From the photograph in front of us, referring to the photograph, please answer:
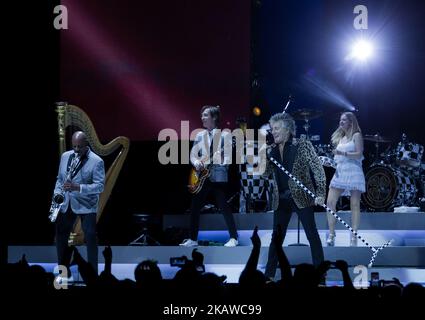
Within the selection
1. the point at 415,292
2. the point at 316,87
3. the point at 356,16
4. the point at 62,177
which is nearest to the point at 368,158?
the point at 316,87

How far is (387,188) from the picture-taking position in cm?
1216

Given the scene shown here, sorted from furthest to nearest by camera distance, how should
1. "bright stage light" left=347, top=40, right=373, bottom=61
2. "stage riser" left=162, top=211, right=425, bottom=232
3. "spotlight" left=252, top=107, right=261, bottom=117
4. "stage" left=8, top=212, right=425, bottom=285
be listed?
1. "bright stage light" left=347, top=40, right=373, bottom=61
2. "spotlight" left=252, top=107, right=261, bottom=117
3. "stage riser" left=162, top=211, right=425, bottom=232
4. "stage" left=8, top=212, right=425, bottom=285

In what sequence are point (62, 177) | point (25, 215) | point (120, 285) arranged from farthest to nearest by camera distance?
point (25, 215), point (62, 177), point (120, 285)

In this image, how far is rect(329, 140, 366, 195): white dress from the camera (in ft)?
30.5

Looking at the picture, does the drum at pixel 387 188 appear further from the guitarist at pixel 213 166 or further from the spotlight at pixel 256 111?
the guitarist at pixel 213 166

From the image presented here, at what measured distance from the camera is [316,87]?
13.6 meters

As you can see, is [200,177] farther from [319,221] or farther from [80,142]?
[319,221]

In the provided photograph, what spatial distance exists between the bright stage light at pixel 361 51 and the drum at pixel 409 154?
77.2 inches

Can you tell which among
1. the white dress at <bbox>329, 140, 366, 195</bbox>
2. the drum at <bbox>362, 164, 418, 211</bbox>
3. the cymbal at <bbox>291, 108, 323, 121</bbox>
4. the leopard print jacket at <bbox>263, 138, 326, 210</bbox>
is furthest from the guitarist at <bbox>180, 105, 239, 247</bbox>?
the drum at <bbox>362, 164, 418, 211</bbox>

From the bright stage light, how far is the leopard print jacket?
5.90 m

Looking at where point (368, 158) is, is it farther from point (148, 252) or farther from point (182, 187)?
point (148, 252)

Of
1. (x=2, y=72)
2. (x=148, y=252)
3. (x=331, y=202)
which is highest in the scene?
(x=2, y=72)

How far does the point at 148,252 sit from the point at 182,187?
2717 millimetres

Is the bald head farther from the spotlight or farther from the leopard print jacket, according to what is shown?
the spotlight
